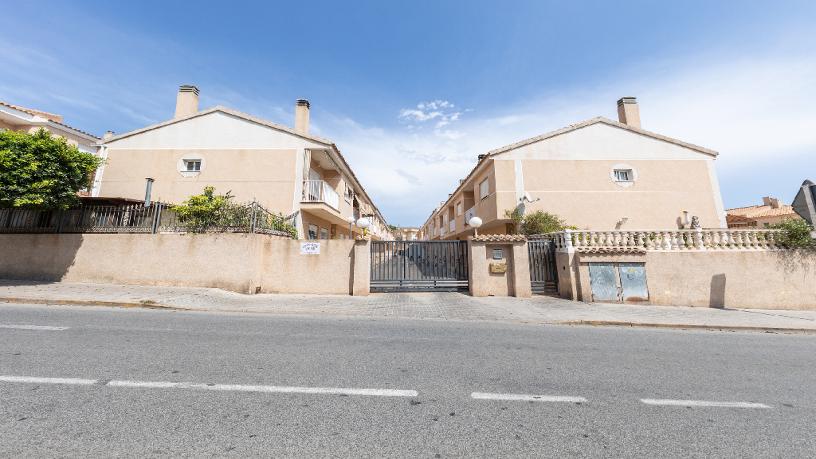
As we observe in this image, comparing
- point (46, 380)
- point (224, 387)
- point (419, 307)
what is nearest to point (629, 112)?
point (419, 307)

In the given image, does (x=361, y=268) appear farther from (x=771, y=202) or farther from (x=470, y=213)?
(x=771, y=202)

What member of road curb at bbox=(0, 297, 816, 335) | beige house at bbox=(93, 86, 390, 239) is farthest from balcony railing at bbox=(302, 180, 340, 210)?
road curb at bbox=(0, 297, 816, 335)

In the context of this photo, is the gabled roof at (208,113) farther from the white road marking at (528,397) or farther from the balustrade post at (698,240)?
the balustrade post at (698,240)

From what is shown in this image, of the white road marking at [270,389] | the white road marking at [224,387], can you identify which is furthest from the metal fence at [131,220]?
the white road marking at [270,389]

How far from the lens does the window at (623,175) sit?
17.3 m

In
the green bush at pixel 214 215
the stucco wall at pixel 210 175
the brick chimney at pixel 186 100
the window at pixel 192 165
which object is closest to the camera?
the green bush at pixel 214 215

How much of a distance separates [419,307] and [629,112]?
763 inches

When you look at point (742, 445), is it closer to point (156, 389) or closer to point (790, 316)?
point (156, 389)

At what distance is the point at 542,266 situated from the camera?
11.7m

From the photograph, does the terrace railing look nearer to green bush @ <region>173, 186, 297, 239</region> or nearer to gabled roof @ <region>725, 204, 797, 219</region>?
green bush @ <region>173, 186, 297, 239</region>

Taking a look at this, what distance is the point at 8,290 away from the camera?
8.86 m

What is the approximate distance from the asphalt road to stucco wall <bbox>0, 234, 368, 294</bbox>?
16.9ft

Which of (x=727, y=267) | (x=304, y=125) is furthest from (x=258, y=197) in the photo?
(x=727, y=267)

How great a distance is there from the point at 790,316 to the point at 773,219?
28981 mm
